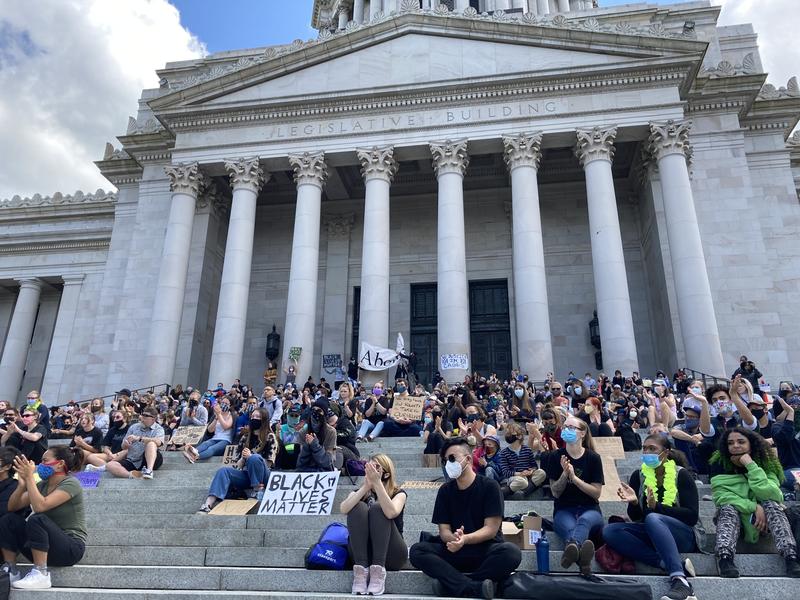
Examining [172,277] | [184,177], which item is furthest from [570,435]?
[184,177]

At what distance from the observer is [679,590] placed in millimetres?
6316

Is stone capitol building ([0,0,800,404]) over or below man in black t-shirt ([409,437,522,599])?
over

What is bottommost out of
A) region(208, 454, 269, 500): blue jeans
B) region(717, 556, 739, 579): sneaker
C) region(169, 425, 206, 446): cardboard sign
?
region(717, 556, 739, 579): sneaker

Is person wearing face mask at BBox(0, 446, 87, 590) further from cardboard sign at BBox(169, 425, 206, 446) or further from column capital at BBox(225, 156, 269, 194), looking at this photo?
column capital at BBox(225, 156, 269, 194)

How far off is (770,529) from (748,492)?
17.9 inches

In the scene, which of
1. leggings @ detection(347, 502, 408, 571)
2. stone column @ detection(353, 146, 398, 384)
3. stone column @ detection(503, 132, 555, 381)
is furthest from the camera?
stone column @ detection(353, 146, 398, 384)

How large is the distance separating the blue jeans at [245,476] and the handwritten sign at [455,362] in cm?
1305

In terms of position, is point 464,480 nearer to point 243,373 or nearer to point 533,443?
point 533,443

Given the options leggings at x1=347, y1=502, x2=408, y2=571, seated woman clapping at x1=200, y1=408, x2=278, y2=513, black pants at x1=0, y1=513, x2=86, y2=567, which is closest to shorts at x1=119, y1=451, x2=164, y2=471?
seated woman clapping at x1=200, y1=408, x2=278, y2=513

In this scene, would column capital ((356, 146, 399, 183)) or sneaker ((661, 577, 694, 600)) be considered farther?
column capital ((356, 146, 399, 183))

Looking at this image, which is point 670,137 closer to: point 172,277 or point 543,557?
point 172,277

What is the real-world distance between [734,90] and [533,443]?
920 inches

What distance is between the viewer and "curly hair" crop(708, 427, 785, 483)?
762 centimetres

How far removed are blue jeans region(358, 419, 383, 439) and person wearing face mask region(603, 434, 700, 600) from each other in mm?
9179
